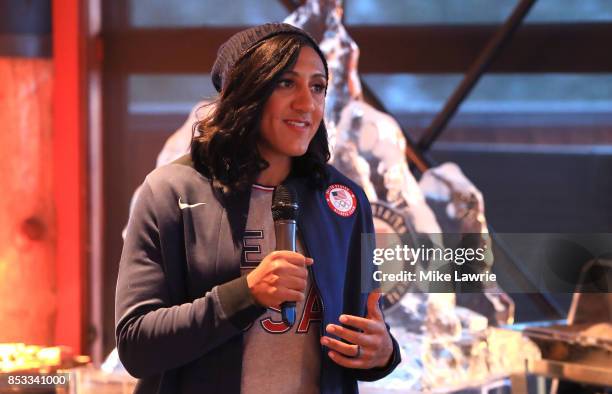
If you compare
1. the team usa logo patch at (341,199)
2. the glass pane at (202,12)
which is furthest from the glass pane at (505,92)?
the team usa logo patch at (341,199)

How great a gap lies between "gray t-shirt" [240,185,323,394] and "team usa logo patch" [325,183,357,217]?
0.12m

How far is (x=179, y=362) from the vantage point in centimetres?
119

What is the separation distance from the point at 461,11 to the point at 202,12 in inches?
37.2

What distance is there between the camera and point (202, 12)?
10.3ft

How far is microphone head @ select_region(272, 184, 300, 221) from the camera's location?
4.01 ft

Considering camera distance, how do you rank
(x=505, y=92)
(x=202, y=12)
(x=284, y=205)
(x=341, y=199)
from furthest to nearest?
(x=202, y=12)
(x=505, y=92)
(x=341, y=199)
(x=284, y=205)

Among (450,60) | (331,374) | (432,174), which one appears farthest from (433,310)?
(331,374)

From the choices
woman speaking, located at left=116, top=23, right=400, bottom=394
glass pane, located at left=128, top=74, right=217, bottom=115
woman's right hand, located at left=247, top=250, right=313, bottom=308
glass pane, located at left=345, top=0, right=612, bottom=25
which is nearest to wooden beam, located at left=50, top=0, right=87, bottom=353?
glass pane, located at left=128, top=74, right=217, bottom=115

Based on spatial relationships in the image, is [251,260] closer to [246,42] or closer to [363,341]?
[363,341]

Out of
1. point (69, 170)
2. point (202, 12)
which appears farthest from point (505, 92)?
point (69, 170)

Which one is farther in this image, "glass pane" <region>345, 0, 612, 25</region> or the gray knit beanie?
"glass pane" <region>345, 0, 612, 25</region>

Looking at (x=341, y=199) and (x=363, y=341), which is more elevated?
(x=341, y=199)

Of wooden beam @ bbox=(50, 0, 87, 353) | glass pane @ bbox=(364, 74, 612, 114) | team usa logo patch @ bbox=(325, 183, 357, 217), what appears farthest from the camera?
wooden beam @ bbox=(50, 0, 87, 353)

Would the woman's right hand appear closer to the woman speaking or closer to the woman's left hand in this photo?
the woman speaking
